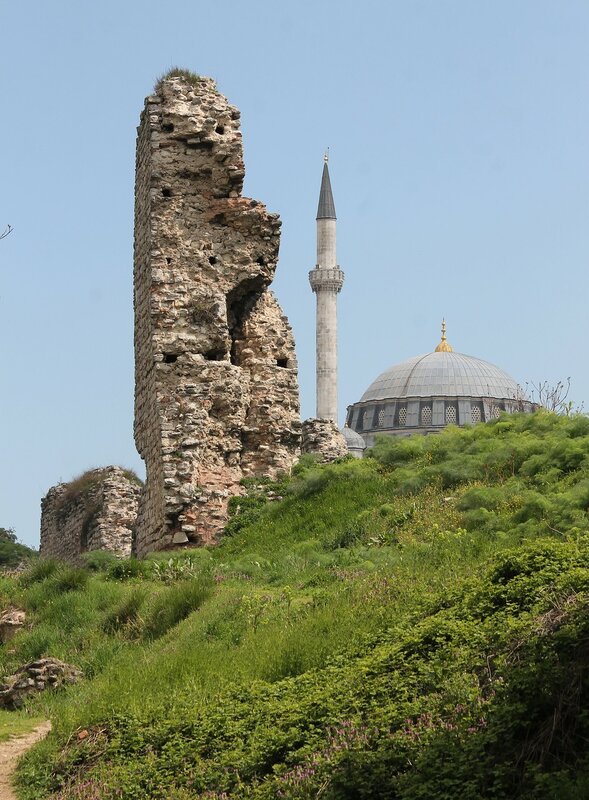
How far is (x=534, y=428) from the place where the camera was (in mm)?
16453

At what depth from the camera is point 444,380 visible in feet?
323

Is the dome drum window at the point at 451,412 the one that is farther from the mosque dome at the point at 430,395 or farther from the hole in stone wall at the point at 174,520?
the hole in stone wall at the point at 174,520

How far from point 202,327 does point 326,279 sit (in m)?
66.0

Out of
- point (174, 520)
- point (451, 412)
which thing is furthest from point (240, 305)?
point (451, 412)

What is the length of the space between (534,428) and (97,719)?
28.1 feet

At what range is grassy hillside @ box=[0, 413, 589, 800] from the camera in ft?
23.1

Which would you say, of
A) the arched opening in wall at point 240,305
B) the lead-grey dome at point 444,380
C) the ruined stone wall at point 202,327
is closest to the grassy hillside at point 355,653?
the ruined stone wall at point 202,327

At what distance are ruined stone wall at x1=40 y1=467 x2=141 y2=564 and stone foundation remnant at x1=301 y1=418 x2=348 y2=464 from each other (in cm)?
346

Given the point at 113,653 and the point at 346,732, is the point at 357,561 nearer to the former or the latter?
the point at 113,653

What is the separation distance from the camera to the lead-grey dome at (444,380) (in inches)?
3844

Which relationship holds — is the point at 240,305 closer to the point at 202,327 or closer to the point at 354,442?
the point at 202,327

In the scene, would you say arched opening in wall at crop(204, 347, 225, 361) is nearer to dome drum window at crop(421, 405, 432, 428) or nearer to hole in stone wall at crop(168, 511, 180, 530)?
hole in stone wall at crop(168, 511, 180, 530)

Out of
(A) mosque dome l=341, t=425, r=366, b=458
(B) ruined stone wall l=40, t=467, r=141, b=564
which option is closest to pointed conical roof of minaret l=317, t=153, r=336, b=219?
(A) mosque dome l=341, t=425, r=366, b=458

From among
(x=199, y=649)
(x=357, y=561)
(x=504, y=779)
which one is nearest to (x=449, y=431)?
(x=357, y=561)
